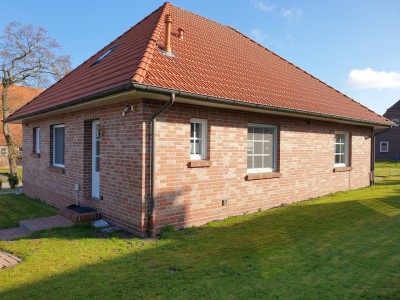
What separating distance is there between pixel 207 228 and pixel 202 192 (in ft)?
2.75

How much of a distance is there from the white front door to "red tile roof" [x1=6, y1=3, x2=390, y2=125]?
3.21 feet

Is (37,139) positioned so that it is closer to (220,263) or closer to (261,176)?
(261,176)

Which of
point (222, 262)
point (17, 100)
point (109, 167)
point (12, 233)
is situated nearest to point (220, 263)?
point (222, 262)

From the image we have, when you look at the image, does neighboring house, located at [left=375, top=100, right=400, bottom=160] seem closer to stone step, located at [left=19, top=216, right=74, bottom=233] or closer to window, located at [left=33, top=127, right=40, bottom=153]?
window, located at [left=33, top=127, right=40, bottom=153]

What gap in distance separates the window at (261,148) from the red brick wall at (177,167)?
0.82 feet

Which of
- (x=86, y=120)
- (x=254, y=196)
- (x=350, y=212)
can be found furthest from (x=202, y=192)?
(x=350, y=212)

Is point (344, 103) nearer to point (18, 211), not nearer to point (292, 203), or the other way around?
point (292, 203)

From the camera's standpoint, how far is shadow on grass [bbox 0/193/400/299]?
13.6ft

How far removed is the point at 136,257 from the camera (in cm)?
550

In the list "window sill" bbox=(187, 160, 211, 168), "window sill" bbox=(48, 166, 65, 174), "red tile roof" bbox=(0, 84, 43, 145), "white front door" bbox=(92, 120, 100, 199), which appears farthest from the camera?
"red tile roof" bbox=(0, 84, 43, 145)

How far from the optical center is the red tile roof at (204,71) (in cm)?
715

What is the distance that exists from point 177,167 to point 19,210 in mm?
5890

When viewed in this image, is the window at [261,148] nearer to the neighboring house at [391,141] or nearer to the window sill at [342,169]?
the window sill at [342,169]

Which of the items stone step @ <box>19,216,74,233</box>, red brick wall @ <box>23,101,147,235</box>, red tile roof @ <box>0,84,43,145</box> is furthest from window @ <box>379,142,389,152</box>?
stone step @ <box>19,216,74,233</box>
